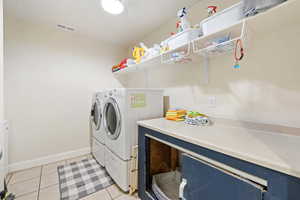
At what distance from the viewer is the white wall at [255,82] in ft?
3.14

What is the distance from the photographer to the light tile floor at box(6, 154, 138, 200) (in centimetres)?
148

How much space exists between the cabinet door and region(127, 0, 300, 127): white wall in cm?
71

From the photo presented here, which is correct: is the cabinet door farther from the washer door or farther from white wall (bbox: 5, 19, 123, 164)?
white wall (bbox: 5, 19, 123, 164)

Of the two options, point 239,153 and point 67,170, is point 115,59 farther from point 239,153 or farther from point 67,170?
point 239,153

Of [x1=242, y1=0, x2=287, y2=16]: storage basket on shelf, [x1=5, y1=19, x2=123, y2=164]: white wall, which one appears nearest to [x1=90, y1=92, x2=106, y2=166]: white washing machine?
[x1=5, y1=19, x2=123, y2=164]: white wall

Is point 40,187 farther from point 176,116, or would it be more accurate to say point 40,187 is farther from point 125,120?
point 176,116

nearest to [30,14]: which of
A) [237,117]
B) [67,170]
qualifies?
[67,170]

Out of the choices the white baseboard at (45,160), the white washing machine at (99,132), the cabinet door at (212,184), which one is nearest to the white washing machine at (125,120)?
the white washing machine at (99,132)

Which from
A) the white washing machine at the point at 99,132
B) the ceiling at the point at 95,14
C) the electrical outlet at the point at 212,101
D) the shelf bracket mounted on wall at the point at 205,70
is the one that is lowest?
the white washing machine at the point at 99,132

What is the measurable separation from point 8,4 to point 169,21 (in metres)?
2.17

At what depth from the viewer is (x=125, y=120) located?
4.70 feet

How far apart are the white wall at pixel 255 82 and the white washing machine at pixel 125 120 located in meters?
0.50

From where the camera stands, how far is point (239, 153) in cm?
65

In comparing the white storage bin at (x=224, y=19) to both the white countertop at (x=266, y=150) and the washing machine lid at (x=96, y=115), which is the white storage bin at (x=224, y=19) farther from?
the washing machine lid at (x=96, y=115)
